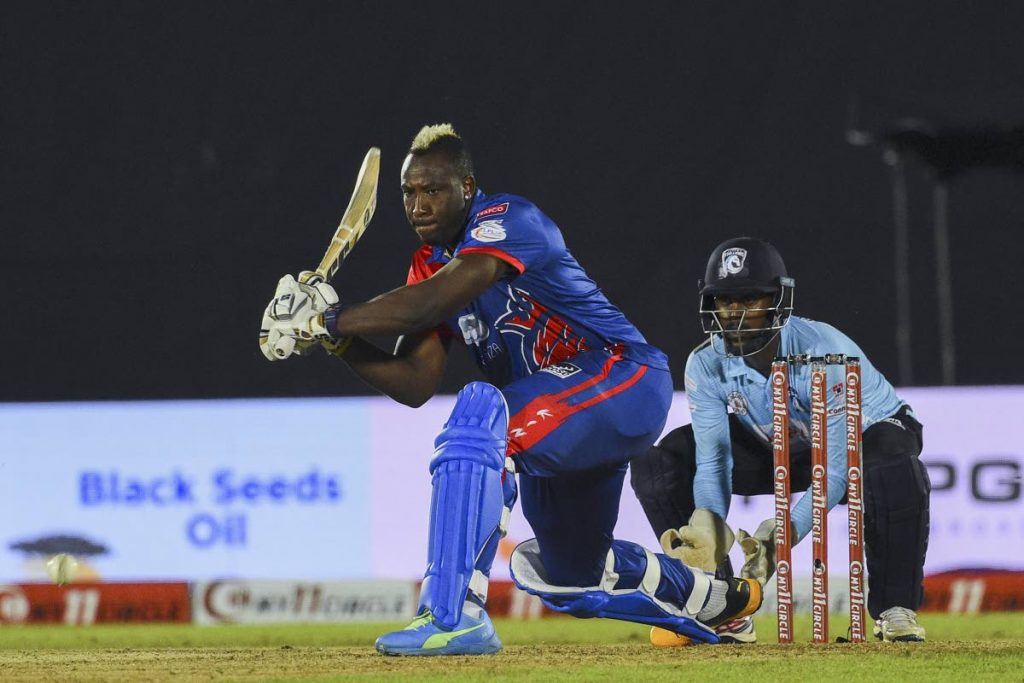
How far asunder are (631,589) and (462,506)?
2.39 ft

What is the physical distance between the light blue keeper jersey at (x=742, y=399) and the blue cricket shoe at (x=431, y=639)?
3.14 feet

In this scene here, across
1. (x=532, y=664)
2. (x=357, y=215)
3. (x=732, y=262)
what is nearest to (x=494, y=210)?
(x=357, y=215)

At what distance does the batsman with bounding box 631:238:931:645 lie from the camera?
3.65 metres

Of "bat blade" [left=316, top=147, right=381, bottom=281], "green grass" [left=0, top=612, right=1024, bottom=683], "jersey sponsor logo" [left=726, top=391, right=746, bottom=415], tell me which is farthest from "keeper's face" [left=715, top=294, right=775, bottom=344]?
"bat blade" [left=316, top=147, right=381, bottom=281]

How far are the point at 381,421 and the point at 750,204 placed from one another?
6.95 feet

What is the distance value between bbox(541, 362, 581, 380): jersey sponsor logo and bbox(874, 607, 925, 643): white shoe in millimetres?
1018

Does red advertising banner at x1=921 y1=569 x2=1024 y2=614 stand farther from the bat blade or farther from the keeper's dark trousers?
the bat blade

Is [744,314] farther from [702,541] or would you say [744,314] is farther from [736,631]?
[736,631]

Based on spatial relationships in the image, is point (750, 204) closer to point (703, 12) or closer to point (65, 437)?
point (703, 12)

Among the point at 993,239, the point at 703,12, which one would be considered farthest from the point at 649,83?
the point at 993,239

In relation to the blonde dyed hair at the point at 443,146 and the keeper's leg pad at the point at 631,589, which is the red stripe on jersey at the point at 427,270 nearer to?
the blonde dyed hair at the point at 443,146

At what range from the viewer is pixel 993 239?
6.84 meters

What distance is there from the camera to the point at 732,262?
3771mm

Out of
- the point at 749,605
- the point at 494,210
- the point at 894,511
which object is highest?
the point at 494,210
